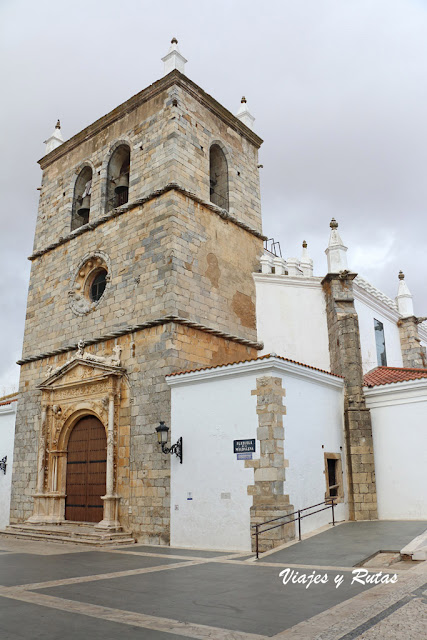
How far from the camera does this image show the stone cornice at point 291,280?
16.2 m

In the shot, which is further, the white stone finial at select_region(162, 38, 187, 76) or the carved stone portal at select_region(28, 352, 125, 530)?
the white stone finial at select_region(162, 38, 187, 76)

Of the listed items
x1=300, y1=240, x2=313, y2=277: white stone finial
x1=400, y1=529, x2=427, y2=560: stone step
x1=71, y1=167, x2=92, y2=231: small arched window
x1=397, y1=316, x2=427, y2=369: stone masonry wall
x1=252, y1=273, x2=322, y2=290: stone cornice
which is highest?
x1=71, y1=167, x2=92, y2=231: small arched window

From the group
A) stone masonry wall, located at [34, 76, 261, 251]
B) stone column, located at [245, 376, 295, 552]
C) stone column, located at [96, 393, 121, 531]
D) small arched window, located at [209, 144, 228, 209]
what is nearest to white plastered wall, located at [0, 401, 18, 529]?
stone column, located at [96, 393, 121, 531]

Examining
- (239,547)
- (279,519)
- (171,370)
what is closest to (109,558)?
(239,547)

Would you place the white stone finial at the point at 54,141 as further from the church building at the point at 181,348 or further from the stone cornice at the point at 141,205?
the stone cornice at the point at 141,205

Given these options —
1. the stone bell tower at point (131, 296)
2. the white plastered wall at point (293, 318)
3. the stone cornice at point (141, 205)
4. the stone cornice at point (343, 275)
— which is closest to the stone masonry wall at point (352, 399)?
the stone cornice at point (343, 275)

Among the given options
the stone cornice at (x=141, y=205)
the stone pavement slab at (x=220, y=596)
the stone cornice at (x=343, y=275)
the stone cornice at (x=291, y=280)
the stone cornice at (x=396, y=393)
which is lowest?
the stone pavement slab at (x=220, y=596)

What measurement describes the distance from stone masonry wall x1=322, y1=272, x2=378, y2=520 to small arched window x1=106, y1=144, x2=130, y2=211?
25.5 feet

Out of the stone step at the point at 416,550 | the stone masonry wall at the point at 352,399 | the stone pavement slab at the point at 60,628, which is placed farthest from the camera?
the stone masonry wall at the point at 352,399

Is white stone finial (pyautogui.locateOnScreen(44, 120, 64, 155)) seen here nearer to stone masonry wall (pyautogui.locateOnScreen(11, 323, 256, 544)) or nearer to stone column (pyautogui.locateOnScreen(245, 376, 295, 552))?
stone masonry wall (pyautogui.locateOnScreen(11, 323, 256, 544))

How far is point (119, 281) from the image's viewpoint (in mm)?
15797

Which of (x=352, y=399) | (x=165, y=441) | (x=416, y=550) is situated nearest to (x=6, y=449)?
(x=165, y=441)

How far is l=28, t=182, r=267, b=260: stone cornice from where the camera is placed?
15392 mm

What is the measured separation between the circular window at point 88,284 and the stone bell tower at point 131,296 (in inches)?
2.0
